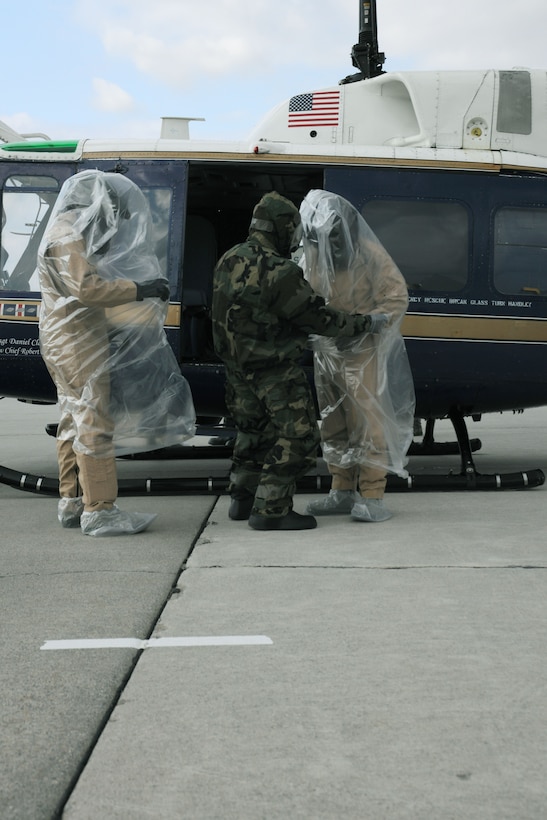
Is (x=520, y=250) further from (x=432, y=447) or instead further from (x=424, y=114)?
(x=432, y=447)

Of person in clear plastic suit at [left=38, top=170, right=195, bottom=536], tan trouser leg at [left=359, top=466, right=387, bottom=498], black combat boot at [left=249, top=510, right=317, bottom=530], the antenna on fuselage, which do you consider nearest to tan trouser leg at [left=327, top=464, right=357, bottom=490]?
tan trouser leg at [left=359, top=466, right=387, bottom=498]

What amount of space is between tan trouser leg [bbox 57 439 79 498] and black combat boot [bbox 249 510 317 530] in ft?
3.61

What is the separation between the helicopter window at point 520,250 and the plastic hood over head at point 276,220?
2.19 metres

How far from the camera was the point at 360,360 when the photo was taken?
20.1 feet

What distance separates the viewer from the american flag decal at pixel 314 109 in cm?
766

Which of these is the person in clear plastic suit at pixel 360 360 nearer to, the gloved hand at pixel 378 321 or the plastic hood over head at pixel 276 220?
the gloved hand at pixel 378 321

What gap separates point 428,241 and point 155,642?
456 cm

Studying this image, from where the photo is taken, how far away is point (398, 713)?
288 centimetres

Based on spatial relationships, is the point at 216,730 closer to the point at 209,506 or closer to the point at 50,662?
the point at 50,662

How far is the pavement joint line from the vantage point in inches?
138

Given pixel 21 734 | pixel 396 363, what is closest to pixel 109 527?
pixel 396 363

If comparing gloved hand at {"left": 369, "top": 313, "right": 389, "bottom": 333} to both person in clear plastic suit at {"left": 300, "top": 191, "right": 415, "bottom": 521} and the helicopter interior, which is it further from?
the helicopter interior

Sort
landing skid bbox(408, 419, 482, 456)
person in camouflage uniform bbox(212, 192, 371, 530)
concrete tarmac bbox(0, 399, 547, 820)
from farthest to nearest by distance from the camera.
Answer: landing skid bbox(408, 419, 482, 456) < person in camouflage uniform bbox(212, 192, 371, 530) < concrete tarmac bbox(0, 399, 547, 820)

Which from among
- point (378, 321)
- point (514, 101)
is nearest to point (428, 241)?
point (514, 101)
